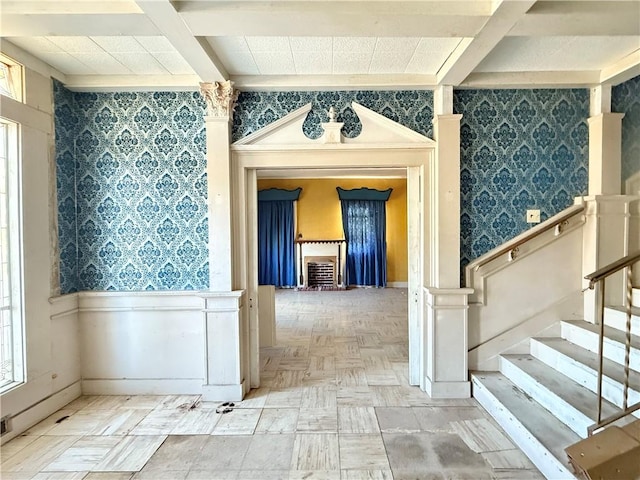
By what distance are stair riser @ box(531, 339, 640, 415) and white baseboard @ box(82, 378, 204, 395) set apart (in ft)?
9.30

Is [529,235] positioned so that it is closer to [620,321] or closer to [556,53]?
→ [620,321]

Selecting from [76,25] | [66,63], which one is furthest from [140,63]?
[76,25]

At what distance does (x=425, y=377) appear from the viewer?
3318 mm

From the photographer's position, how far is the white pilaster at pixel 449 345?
318cm

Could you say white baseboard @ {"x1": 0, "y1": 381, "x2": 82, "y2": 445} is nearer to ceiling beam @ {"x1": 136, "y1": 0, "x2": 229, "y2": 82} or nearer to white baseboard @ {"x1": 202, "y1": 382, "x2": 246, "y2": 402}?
white baseboard @ {"x1": 202, "y1": 382, "x2": 246, "y2": 402}

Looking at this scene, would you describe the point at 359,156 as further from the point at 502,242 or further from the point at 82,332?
the point at 82,332

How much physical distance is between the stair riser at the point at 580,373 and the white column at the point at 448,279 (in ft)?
1.92

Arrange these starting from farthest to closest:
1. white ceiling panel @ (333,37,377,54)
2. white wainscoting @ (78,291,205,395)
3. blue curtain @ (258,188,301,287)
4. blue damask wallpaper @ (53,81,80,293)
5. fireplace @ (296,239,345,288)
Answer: blue curtain @ (258,188,301,287) → fireplace @ (296,239,345,288) → white wainscoting @ (78,291,205,395) → blue damask wallpaper @ (53,81,80,293) → white ceiling panel @ (333,37,377,54)

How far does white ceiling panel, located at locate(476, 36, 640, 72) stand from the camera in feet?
8.57

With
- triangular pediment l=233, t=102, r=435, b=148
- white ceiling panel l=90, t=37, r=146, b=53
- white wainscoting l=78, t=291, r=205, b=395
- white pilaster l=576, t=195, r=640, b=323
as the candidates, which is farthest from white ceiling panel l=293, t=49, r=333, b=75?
white pilaster l=576, t=195, r=640, b=323

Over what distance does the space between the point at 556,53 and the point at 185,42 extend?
2.59 m

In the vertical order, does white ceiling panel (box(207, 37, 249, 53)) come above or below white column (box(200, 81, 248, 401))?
above

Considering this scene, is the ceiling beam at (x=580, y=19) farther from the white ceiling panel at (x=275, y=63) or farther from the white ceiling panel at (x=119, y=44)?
the white ceiling panel at (x=119, y=44)

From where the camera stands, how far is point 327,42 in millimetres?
2605
